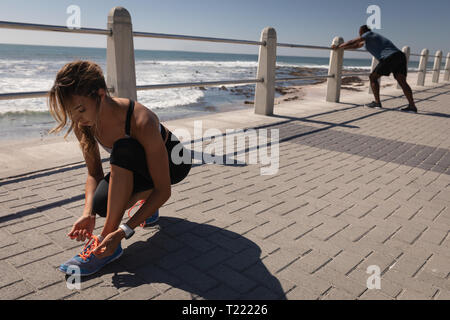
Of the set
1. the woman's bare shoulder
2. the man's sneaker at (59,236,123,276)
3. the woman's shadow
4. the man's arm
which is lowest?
the woman's shadow

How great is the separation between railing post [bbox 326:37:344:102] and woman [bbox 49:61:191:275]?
7.42 meters

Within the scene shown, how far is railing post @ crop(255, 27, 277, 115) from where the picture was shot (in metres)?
6.38

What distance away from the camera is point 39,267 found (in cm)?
196

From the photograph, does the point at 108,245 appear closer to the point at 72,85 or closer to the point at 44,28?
the point at 72,85

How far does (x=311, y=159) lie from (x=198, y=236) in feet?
7.18

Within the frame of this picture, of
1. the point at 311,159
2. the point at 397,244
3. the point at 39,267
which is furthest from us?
the point at 311,159

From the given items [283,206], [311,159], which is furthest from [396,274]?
[311,159]

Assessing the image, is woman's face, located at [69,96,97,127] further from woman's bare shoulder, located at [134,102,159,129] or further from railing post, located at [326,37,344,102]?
railing post, located at [326,37,344,102]

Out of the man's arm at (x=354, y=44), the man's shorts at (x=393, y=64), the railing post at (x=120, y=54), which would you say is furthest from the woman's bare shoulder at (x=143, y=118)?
the man's shorts at (x=393, y=64)

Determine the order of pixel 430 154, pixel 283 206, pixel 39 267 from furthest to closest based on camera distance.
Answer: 1. pixel 430 154
2. pixel 283 206
3. pixel 39 267

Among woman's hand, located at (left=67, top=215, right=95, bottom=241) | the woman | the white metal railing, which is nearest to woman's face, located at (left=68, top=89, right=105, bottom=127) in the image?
the woman

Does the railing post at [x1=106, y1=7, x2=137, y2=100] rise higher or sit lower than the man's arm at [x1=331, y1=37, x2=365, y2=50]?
lower

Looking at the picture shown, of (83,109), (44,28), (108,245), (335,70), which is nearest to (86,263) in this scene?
(108,245)
